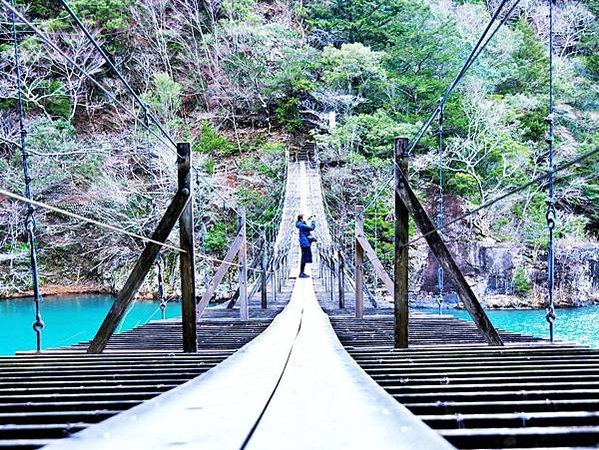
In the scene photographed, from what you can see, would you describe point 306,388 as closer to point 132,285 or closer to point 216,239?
point 132,285

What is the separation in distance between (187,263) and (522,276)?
1063 cm

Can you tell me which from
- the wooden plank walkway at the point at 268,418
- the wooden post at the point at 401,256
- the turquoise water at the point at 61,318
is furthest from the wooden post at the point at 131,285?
the turquoise water at the point at 61,318

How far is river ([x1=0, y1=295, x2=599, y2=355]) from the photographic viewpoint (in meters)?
8.97

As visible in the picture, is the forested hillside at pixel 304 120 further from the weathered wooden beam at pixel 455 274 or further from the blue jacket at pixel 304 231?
the weathered wooden beam at pixel 455 274

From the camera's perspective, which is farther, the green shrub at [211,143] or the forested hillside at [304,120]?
the green shrub at [211,143]

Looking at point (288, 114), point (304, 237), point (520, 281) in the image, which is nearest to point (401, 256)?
point (304, 237)

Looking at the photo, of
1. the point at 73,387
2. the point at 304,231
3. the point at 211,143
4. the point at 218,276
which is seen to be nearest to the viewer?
the point at 73,387

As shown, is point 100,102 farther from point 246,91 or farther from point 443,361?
point 443,361

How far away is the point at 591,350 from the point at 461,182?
1008 centimetres

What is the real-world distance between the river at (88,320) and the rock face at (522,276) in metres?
0.36

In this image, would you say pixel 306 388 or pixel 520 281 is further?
pixel 520 281

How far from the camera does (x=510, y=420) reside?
85 centimetres

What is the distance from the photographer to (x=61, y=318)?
1016 centimetres

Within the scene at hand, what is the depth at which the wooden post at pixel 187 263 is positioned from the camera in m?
2.24
